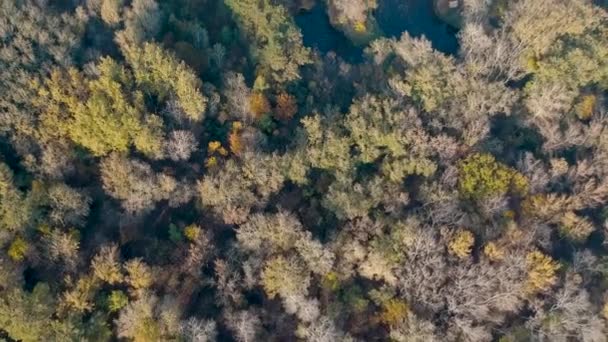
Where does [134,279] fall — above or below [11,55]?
below

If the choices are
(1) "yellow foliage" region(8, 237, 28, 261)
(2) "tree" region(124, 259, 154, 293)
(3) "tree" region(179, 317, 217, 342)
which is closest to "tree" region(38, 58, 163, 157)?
(1) "yellow foliage" region(8, 237, 28, 261)

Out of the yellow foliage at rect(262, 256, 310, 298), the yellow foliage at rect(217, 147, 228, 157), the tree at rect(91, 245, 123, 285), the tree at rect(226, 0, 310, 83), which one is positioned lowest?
the tree at rect(91, 245, 123, 285)

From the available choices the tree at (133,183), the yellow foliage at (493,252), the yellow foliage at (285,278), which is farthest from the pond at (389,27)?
the yellow foliage at (285,278)

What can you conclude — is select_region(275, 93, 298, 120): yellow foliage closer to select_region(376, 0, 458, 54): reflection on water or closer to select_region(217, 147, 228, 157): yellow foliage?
select_region(217, 147, 228, 157): yellow foliage

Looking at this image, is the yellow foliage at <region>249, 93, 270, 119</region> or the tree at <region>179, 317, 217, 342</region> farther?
the yellow foliage at <region>249, 93, 270, 119</region>

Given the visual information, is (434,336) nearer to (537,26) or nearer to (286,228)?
(286,228)

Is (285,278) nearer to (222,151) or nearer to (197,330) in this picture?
(197,330)

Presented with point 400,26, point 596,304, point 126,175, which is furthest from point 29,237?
point 596,304
